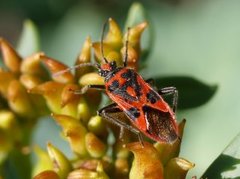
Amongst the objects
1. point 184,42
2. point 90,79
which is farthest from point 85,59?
point 184,42

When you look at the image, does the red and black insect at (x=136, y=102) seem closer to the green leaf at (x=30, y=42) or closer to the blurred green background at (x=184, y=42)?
the blurred green background at (x=184, y=42)

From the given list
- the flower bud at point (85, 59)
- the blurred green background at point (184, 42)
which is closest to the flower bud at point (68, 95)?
the flower bud at point (85, 59)

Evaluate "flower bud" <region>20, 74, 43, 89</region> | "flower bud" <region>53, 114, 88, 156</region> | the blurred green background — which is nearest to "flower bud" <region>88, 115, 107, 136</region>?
"flower bud" <region>53, 114, 88, 156</region>

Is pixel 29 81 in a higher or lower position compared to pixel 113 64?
lower

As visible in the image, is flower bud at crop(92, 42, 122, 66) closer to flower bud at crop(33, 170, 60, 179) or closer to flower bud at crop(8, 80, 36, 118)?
flower bud at crop(8, 80, 36, 118)

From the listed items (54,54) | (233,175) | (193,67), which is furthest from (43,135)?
(233,175)

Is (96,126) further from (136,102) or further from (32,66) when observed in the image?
(32,66)
